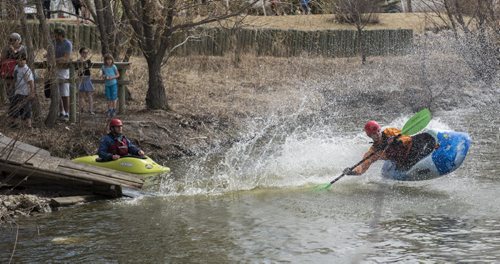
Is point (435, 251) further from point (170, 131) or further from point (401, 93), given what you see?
point (401, 93)

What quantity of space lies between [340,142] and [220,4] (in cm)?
426

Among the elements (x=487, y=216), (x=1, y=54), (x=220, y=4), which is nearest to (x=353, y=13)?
(x=220, y=4)

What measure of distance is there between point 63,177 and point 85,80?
469 cm

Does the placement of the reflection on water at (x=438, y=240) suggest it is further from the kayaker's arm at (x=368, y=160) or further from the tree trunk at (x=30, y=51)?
the tree trunk at (x=30, y=51)

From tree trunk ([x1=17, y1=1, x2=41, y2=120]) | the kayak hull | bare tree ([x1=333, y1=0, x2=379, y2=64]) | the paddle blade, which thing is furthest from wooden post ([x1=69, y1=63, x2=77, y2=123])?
bare tree ([x1=333, y1=0, x2=379, y2=64])

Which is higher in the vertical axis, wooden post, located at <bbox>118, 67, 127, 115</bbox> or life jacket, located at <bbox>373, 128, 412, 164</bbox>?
wooden post, located at <bbox>118, 67, 127, 115</bbox>

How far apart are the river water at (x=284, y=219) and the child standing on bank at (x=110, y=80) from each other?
228 centimetres

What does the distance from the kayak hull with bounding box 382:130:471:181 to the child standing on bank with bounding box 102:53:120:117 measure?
6.03 meters

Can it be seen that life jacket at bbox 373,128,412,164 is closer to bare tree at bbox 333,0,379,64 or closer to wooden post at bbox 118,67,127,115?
wooden post at bbox 118,67,127,115

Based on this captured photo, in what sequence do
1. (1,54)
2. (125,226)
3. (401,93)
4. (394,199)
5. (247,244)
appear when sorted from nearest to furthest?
(1,54), (247,244), (125,226), (394,199), (401,93)

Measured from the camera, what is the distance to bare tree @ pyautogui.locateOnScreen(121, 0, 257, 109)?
1664cm

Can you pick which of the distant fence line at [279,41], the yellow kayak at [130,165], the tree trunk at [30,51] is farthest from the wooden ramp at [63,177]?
the distant fence line at [279,41]

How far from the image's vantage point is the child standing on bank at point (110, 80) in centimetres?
1628

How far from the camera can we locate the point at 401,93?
22.6m
